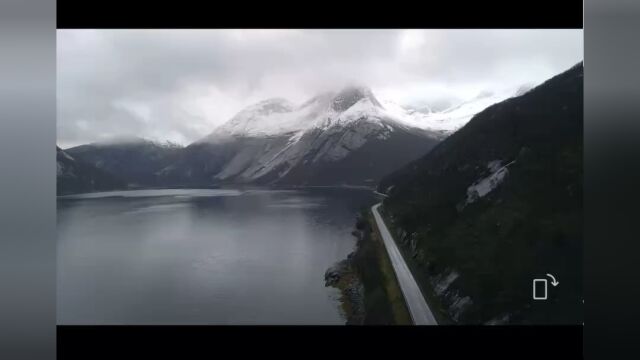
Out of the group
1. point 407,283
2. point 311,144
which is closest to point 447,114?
point 311,144

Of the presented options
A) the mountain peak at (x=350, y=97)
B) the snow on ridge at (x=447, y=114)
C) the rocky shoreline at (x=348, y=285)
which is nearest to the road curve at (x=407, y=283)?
the rocky shoreline at (x=348, y=285)

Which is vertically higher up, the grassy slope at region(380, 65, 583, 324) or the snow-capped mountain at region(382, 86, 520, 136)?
the snow-capped mountain at region(382, 86, 520, 136)

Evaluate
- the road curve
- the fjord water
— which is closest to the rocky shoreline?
the fjord water

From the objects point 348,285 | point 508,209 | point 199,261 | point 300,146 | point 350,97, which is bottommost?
point 348,285

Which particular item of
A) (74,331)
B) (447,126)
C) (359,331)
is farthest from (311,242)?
(74,331)

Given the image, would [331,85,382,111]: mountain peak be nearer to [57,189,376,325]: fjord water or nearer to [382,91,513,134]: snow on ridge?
[382,91,513,134]: snow on ridge

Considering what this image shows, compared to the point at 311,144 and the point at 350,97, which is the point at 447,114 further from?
the point at 311,144
